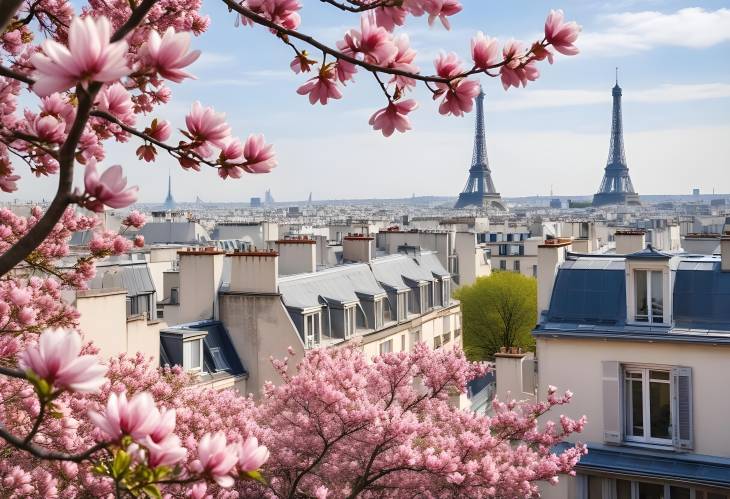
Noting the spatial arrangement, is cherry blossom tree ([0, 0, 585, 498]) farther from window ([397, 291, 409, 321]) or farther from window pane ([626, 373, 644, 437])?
window ([397, 291, 409, 321])

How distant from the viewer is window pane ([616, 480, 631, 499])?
17609 millimetres

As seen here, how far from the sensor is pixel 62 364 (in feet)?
9.51

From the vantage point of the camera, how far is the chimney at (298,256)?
3075 cm

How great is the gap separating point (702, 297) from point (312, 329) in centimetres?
1214

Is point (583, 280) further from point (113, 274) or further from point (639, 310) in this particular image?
point (113, 274)

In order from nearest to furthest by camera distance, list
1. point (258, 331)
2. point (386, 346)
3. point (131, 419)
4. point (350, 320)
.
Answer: point (131, 419), point (258, 331), point (350, 320), point (386, 346)

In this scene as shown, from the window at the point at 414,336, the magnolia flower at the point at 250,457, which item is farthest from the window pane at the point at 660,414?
the window at the point at 414,336

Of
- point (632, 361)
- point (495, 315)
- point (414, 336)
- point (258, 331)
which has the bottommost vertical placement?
point (495, 315)

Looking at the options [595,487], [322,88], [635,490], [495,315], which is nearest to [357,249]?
[495,315]

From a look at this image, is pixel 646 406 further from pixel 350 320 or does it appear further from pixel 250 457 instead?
pixel 250 457

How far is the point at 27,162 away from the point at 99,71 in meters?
3.30

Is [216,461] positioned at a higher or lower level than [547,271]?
higher

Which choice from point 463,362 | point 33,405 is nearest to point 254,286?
point 463,362

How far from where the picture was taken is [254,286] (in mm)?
25688
